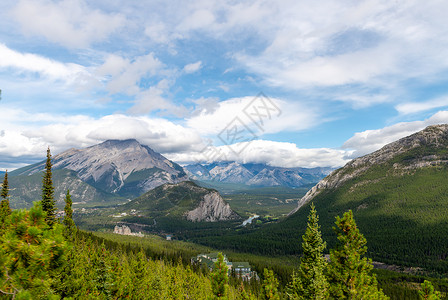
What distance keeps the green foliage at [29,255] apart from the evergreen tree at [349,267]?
95.8 feet

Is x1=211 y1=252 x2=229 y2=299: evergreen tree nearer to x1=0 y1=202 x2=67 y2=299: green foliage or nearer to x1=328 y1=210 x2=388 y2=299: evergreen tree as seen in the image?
x1=0 y1=202 x2=67 y2=299: green foliage

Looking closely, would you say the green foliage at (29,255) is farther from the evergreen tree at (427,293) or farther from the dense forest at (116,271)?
the evergreen tree at (427,293)

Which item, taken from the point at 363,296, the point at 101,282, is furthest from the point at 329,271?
the point at 101,282

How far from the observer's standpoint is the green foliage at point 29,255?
8188mm

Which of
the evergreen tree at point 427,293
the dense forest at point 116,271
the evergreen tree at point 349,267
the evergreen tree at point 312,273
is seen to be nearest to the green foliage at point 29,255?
the dense forest at point 116,271

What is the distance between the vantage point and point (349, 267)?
28594mm

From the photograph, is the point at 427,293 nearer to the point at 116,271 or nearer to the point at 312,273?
the point at 312,273

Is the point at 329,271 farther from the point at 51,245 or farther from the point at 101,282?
the point at 101,282

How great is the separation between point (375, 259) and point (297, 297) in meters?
216

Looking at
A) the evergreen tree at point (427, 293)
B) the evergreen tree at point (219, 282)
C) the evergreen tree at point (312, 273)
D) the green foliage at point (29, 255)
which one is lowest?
the evergreen tree at point (427, 293)

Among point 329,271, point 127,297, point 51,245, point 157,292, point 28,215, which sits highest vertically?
point 28,215

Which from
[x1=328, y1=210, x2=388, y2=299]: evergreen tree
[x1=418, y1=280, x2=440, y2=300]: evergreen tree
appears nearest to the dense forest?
[x1=328, y1=210, x2=388, y2=299]: evergreen tree

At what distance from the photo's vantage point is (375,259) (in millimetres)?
195625

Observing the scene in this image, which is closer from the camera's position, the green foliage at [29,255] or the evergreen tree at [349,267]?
the green foliage at [29,255]
